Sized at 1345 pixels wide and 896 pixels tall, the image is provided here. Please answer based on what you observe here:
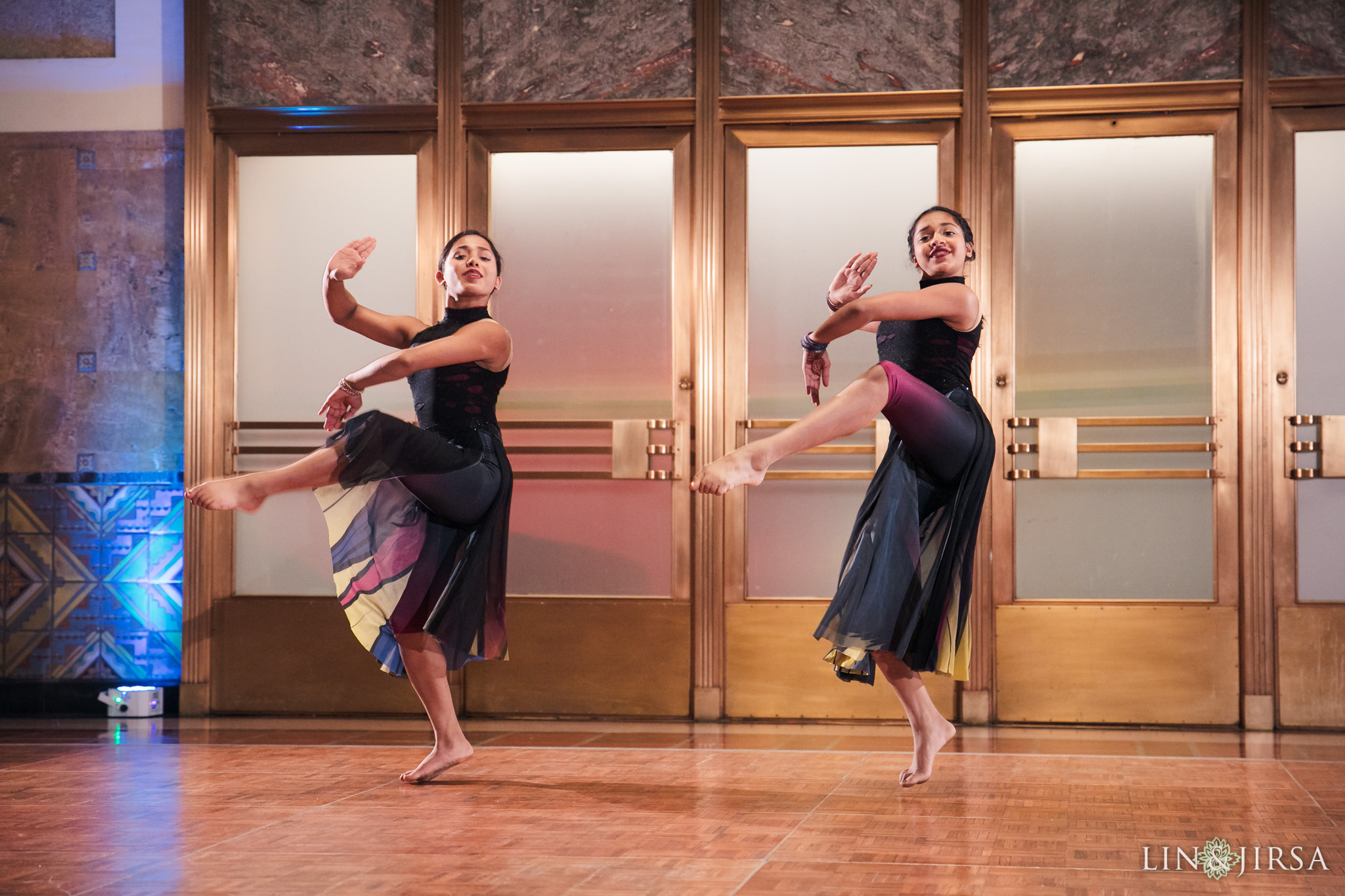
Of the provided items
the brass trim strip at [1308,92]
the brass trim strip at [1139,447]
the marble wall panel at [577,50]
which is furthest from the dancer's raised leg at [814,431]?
the brass trim strip at [1308,92]

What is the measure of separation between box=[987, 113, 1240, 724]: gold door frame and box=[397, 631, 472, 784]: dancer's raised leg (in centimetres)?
205

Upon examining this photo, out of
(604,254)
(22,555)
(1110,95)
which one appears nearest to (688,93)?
(604,254)

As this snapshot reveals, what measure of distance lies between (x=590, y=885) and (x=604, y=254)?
2.83 metres

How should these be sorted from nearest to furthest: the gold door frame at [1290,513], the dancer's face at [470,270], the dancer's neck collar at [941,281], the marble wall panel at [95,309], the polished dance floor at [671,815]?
the polished dance floor at [671,815] → the dancer's neck collar at [941,281] → the dancer's face at [470,270] → the gold door frame at [1290,513] → the marble wall panel at [95,309]

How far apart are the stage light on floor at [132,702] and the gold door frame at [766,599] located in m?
2.11

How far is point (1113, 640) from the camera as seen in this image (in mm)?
4145

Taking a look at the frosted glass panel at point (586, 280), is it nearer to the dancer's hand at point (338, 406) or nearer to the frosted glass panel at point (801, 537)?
the frosted glass panel at point (801, 537)

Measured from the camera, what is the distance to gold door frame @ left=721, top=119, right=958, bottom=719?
4.22 m

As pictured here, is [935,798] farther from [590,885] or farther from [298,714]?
[298,714]

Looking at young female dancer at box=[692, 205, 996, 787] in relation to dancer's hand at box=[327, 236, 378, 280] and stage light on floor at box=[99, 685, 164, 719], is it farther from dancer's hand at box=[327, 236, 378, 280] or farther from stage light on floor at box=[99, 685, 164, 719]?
stage light on floor at box=[99, 685, 164, 719]

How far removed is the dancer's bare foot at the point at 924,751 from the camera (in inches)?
114

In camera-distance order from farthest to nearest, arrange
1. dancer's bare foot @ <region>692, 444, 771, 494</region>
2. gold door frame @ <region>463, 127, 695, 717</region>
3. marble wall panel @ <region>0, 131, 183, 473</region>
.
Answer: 1. marble wall panel @ <region>0, 131, 183, 473</region>
2. gold door frame @ <region>463, 127, 695, 717</region>
3. dancer's bare foot @ <region>692, 444, 771, 494</region>

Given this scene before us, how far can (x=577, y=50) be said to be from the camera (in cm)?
438

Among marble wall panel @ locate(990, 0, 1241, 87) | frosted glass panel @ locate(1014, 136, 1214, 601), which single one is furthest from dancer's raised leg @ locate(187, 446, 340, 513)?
marble wall panel @ locate(990, 0, 1241, 87)
